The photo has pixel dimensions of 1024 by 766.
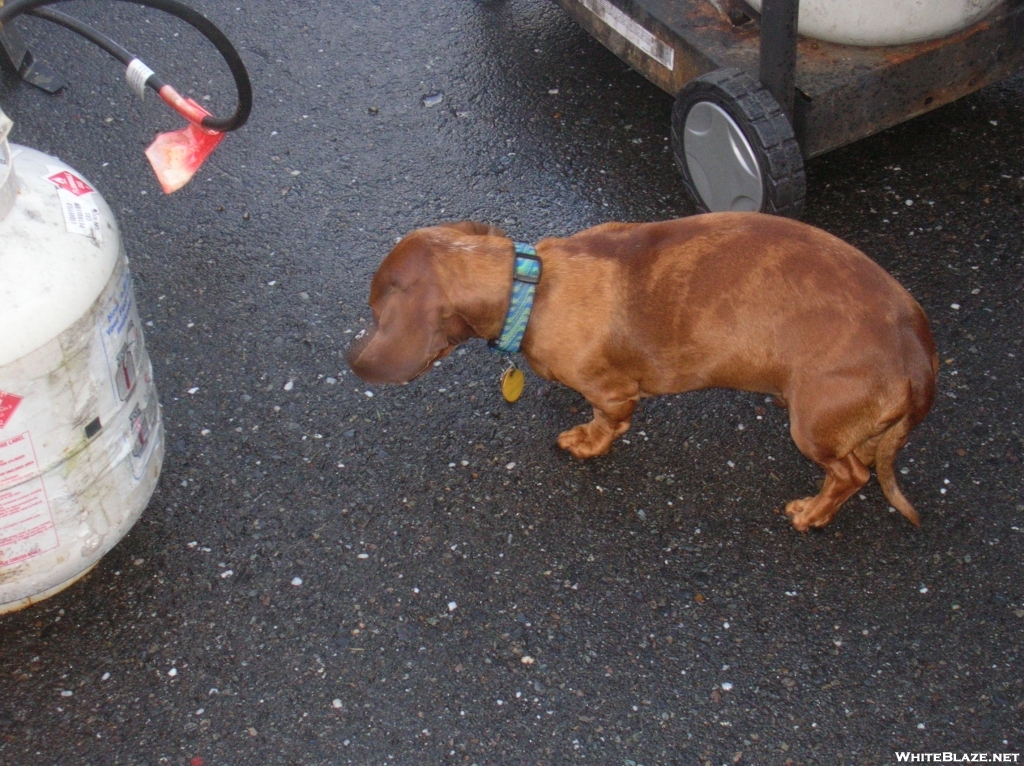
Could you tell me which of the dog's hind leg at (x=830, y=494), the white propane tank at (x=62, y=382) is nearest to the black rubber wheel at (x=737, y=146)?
the dog's hind leg at (x=830, y=494)

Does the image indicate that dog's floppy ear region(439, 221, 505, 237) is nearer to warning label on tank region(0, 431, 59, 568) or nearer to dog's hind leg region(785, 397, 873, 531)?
dog's hind leg region(785, 397, 873, 531)

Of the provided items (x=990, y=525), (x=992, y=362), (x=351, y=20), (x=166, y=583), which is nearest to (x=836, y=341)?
(x=990, y=525)

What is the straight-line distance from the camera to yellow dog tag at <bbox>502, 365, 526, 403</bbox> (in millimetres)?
3260

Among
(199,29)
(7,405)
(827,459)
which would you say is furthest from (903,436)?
(7,405)

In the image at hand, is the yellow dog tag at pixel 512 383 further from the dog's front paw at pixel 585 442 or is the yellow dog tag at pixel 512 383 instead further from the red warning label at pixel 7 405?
the red warning label at pixel 7 405

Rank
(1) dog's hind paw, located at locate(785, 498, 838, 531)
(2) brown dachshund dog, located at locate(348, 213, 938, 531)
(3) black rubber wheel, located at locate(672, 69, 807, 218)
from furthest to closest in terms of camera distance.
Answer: (3) black rubber wheel, located at locate(672, 69, 807, 218)
(1) dog's hind paw, located at locate(785, 498, 838, 531)
(2) brown dachshund dog, located at locate(348, 213, 938, 531)

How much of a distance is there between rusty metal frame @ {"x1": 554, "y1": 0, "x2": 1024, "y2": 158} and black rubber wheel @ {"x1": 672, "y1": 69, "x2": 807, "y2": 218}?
174 millimetres

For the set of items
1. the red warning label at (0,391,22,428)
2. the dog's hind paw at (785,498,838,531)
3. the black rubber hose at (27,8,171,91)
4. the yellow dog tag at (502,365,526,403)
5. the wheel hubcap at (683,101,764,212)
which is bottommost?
the dog's hind paw at (785,498,838,531)

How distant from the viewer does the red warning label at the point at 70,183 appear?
8.34 ft

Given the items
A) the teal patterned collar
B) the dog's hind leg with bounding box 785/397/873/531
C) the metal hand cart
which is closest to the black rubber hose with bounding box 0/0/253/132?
the teal patterned collar

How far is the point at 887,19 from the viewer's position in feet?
11.5

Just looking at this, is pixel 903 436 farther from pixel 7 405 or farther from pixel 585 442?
pixel 7 405

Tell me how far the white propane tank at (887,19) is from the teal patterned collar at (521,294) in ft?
4.83

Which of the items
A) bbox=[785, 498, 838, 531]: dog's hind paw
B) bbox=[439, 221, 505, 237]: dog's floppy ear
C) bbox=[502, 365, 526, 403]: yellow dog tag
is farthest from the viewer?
bbox=[502, 365, 526, 403]: yellow dog tag
